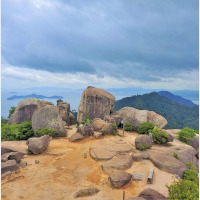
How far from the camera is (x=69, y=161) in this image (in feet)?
59.4

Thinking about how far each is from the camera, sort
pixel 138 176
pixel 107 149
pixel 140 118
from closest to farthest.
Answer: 1. pixel 138 176
2. pixel 107 149
3. pixel 140 118

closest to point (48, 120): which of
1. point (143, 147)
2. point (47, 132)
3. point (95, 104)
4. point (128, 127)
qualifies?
point (47, 132)

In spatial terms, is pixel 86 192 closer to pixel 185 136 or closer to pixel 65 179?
pixel 65 179

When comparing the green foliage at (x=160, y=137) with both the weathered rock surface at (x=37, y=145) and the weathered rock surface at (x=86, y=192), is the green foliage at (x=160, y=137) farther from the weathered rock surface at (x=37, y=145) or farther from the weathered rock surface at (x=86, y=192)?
the weathered rock surface at (x=37, y=145)

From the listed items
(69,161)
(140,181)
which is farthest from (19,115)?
(140,181)

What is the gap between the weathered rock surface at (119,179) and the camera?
13742 mm

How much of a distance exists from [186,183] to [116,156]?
907 cm

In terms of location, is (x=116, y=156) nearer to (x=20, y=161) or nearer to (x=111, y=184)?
(x=111, y=184)

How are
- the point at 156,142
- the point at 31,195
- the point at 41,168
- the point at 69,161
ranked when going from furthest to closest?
the point at 156,142 → the point at 69,161 → the point at 41,168 → the point at 31,195

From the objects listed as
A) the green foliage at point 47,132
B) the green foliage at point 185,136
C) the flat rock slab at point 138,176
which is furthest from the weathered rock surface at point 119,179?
the green foliage at point 185,136

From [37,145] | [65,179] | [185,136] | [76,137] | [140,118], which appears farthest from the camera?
[140,118]

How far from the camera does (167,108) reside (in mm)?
117875

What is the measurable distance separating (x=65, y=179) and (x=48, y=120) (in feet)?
42.2

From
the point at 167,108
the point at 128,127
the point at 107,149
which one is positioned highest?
the point at 167,108
